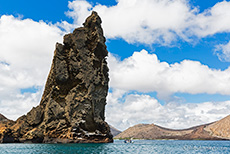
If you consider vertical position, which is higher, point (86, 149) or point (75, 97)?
point (75, 97)

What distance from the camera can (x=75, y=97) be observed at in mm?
76250

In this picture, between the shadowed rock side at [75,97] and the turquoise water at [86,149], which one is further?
the shadowed rock side at [75,97]

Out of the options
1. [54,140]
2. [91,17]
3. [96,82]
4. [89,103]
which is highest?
[91,17]

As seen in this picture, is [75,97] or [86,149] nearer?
[86,149]

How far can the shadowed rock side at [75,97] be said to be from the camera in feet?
242

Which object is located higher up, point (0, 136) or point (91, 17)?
point (91, 17)

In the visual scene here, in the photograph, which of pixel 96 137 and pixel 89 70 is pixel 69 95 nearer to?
pixel 89 70

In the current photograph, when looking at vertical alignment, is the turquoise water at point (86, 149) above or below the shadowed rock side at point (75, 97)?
below

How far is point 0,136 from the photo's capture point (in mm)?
79312

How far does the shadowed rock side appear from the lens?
73875 millimetres

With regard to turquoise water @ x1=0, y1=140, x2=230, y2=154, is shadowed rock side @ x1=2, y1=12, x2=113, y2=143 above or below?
above

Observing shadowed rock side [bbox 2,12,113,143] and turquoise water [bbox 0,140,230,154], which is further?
shadowed rock side [bbox 2,12,113,143]

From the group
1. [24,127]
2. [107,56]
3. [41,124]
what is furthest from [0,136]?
[107,56]

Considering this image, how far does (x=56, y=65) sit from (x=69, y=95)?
32.9 ft
